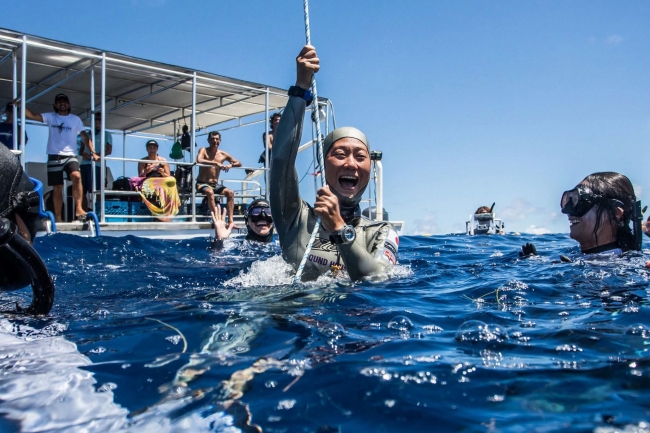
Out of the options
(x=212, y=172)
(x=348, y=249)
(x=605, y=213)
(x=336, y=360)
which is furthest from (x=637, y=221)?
(x=212, y=172)

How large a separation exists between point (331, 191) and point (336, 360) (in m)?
2.00

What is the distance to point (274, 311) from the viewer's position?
9.58 ft

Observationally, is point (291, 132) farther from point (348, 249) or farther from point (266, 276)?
point (266, 276)

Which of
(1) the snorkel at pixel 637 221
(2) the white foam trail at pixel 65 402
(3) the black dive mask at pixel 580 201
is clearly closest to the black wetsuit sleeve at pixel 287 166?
(2) the white foam trail at pixel 65 402

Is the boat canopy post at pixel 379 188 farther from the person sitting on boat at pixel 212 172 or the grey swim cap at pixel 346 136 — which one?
the grey swim cap at pixel 346 136

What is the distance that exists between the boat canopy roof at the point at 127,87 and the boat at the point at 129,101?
17 mm

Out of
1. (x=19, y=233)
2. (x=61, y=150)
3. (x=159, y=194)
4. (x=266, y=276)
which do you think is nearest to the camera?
(x=19, y=233)

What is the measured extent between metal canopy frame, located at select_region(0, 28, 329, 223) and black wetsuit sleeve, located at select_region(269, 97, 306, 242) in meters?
5.86

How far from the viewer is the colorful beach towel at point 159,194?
9836 mm

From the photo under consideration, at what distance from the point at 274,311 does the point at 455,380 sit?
4.08ft

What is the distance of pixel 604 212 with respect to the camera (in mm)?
4680

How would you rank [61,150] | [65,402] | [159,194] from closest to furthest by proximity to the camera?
[65,402]
[61,150]
[159,194]

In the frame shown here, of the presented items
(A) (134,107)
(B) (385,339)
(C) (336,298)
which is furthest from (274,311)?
(A) (134,107)

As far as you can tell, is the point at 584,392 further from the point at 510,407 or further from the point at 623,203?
the point at 623,203
